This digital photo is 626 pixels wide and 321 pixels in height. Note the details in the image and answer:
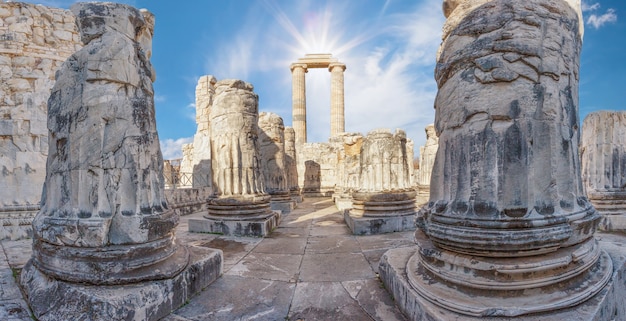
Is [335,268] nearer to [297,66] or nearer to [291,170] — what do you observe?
[291,170]

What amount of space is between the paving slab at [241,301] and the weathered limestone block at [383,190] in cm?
257

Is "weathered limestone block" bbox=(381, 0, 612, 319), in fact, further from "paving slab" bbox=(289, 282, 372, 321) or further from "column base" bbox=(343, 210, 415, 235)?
"column base" bbox=(343, 210, 415, 235)

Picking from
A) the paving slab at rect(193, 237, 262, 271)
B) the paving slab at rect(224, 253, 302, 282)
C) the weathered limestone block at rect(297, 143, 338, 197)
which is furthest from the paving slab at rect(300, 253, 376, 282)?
the weathered limestone block at rect(297, 143, 338, 197)

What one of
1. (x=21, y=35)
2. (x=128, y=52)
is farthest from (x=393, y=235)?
(x=21, y=35)

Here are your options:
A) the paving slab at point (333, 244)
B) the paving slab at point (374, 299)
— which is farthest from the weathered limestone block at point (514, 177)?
the paving slab at point (333, 244)

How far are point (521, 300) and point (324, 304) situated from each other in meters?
1.32

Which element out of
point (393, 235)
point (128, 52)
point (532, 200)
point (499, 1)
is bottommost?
point (393, 235)

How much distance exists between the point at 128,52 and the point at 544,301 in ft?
11.1

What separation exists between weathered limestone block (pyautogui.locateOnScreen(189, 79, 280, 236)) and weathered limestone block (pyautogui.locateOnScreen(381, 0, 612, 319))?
3.70 metres

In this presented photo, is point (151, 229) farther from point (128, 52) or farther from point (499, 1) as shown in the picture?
point (499, 1)

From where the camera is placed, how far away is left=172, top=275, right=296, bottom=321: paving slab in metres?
2.13

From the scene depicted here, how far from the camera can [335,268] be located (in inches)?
124

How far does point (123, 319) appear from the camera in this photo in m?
1.88

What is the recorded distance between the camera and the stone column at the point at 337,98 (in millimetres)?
22172
